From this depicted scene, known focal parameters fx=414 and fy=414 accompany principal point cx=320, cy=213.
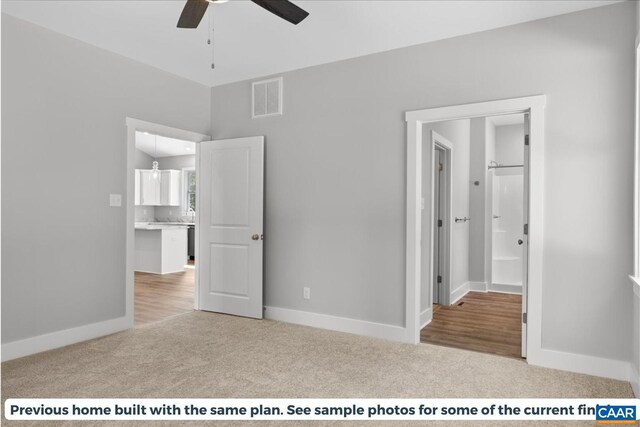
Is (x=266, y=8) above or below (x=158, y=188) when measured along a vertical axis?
above

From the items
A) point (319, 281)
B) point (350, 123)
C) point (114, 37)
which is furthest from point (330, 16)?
point (319, 281)

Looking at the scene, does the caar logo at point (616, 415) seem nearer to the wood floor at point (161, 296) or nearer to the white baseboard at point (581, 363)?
the white baseboard at point (581, 363)

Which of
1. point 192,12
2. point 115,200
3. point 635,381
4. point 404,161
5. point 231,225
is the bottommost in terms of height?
point 635,381

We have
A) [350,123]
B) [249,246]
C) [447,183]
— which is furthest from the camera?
[447,183]

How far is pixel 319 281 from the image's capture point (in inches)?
164

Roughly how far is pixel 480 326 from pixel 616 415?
1850 millimetres

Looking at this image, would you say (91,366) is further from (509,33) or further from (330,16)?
(509,33)

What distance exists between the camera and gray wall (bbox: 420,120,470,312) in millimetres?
4395

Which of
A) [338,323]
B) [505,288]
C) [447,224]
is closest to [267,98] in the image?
[338,323]

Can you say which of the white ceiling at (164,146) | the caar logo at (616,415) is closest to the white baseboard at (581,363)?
the caar logo at (616,415)

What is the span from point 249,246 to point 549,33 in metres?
3.32

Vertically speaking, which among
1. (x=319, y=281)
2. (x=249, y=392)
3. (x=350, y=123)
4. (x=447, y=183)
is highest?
(x=350, y=123)

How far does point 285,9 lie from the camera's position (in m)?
2.43

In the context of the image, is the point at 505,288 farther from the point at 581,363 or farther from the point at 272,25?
the point at 272,25
